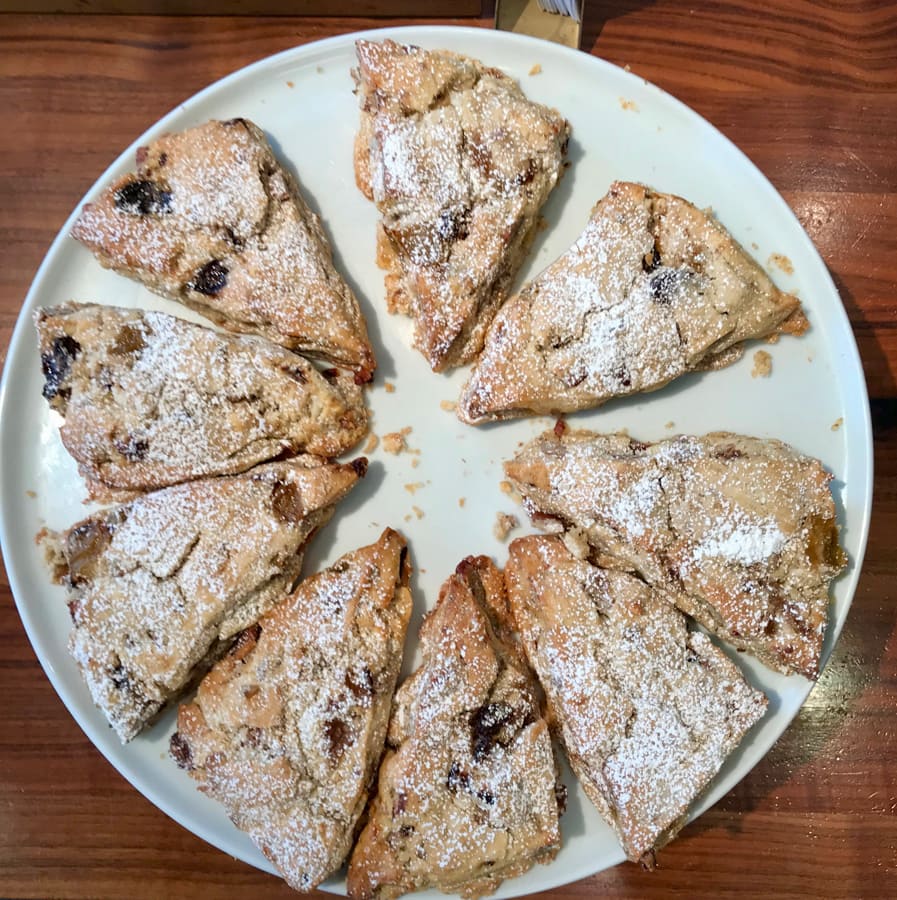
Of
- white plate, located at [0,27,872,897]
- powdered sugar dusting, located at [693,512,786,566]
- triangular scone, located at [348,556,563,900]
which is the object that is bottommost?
triangular scone, located at [348,556,563,900]

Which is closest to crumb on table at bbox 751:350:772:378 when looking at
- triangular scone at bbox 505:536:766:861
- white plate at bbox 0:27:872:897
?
white plate at bbox 0:27:872:897

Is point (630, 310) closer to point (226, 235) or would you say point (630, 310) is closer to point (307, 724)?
point (226, 235)

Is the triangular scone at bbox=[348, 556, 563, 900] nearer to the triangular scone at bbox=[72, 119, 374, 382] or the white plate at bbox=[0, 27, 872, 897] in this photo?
the white plate at bbox=[0, 27, 872, 897]

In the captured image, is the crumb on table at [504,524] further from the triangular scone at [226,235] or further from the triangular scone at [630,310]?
the triangular scone at [226,235]

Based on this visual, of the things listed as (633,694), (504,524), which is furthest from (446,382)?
(633,694)

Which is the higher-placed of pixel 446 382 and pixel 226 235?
pixel 226 235

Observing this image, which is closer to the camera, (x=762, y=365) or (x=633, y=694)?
(x=633, y=694)

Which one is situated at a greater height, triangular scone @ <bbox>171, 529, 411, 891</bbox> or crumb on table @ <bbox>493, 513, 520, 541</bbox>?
crumb on table @ <bbox>493, 513, 520, 541</bbox>
